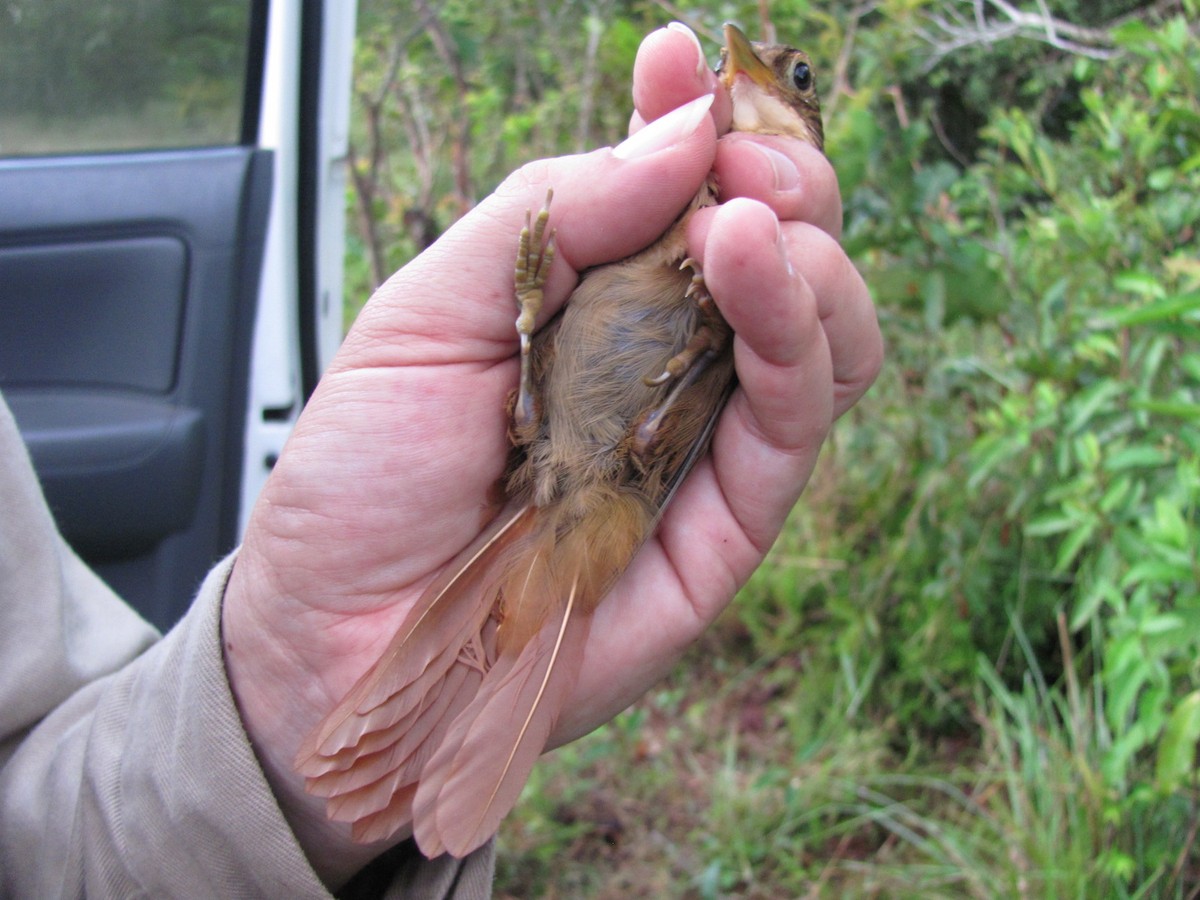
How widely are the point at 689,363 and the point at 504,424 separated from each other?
404mm

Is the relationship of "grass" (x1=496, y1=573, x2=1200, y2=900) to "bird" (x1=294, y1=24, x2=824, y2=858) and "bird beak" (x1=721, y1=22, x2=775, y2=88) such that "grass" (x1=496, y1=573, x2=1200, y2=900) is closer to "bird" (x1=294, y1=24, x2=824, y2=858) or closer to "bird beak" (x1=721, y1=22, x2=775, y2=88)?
"bird" (x1=294, y1=24, x2=824, y2=858)

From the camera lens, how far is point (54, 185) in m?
2.94

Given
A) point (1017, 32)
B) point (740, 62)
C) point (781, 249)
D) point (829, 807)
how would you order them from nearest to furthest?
1. point (781, 249)
2. point (740, 62)
3. point (829, 807)
4. point (1017, 32)

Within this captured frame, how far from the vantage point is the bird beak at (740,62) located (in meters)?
2.47

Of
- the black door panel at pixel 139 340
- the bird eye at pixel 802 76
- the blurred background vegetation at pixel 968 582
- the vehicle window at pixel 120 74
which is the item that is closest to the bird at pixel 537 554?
the bird eye at pixel 802 76

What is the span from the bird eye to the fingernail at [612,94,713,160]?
83cm

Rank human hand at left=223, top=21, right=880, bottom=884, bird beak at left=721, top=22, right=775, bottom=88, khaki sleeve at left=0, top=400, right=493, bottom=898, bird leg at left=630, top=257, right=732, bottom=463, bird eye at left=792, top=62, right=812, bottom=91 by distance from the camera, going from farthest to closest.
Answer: bird eye at left=792, top=62, right=812, bottom=91, bird beak at left=721, top=22, right=775, bottom=88, bird leg at left=630, top=257, right=732, bottom=463, human hand at left=223, top=21, right=880, bottom=884, khaki sleeve at left=0, top=400, right=493, bottom=898

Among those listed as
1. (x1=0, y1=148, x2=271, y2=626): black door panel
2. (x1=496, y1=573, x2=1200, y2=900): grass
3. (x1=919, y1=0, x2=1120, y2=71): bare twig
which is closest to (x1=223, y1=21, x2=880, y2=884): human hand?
(x1=0, y1=148, x2=271, y2=626): black door panel

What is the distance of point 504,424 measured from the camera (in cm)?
212

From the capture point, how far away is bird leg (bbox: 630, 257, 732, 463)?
6.97ft

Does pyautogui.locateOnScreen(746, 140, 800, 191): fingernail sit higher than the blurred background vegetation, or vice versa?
pyautogui.locateOnScreen(746, 140, 800, 191): fingernail

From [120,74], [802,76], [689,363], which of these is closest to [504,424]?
[689,363]

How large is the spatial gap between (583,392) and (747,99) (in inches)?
36.6

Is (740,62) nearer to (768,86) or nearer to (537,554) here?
(768,86)
